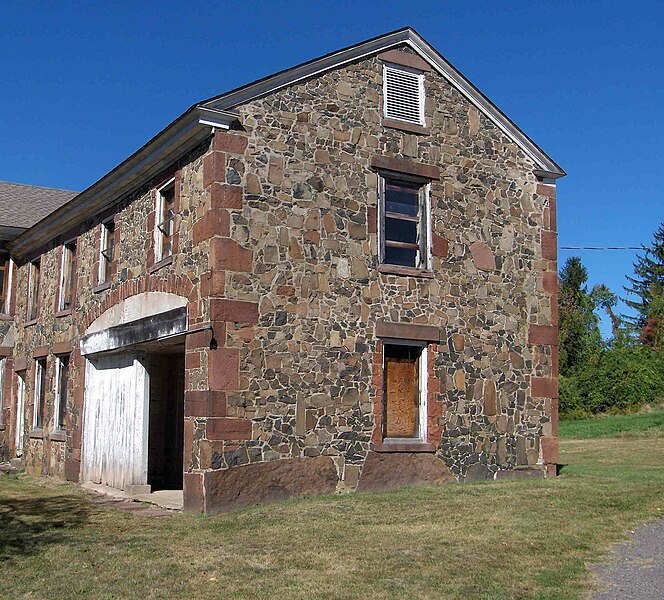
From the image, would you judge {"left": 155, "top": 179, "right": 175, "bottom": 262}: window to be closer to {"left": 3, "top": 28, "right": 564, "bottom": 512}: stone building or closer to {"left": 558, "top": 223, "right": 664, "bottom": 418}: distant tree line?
{"left": 3, "top": 28, "right": 564, "bottom": 512}: stone building

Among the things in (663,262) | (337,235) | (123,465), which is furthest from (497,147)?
(663,262)

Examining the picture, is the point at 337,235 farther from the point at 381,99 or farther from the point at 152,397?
the point at 152,397

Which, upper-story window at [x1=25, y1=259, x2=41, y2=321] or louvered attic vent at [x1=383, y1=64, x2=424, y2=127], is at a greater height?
louvered attic vent at [x1=383, y1=64, x2=424, y2=127]

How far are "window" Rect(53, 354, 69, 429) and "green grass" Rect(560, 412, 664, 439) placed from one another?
14580 millimetres

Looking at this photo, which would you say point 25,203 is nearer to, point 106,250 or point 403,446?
point 106,250

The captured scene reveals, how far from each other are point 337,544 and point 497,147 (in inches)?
354

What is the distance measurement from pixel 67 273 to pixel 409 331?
9.31 metres

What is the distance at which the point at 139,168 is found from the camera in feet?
49.9

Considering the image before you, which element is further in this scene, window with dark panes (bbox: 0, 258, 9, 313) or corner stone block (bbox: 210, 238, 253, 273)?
window with dark panes (bbox: 0, 258, 9, 313)

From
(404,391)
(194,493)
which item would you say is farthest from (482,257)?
(194,493)

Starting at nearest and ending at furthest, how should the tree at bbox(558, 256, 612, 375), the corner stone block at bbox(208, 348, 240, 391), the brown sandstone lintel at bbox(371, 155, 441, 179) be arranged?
the corner stone block at bbox(208, 348, 240, 391) < the brown sandstone lintel at bbox(371, 155, 441, 179) < the tree at bbox(558, 256, 612, 375)

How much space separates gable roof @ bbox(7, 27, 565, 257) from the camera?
1303 cm

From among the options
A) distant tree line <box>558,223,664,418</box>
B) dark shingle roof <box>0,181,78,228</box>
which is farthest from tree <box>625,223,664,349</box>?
dark shingle roof <box>0,181,78,228</box>

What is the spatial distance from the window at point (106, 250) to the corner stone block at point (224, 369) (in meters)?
5.56
